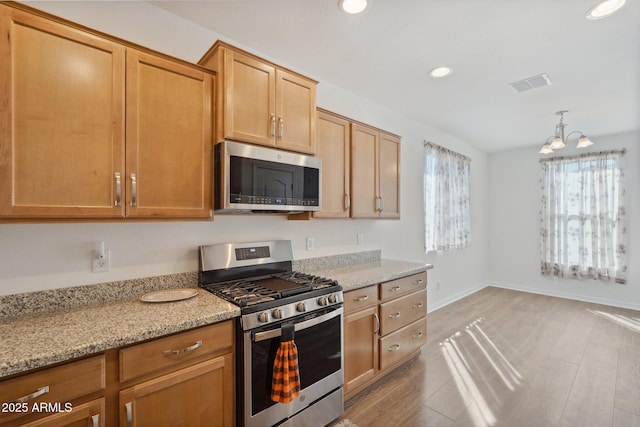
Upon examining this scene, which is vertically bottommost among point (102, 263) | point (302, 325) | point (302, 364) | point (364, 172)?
point (302, 364)

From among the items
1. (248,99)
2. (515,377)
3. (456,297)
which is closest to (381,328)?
(515,377)

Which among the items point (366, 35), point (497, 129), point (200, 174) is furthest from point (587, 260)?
point (200, 174)

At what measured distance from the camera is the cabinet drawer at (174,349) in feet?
3.99

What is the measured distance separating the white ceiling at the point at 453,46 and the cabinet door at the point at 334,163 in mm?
525

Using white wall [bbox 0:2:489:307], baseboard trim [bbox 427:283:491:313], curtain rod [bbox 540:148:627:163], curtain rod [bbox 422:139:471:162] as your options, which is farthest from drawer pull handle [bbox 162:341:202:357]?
curtain rod [bbox 540:148:627:163]

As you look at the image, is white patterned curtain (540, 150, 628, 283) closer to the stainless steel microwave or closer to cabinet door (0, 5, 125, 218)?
the stainless steel microwave

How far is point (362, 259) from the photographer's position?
3096 millimetres

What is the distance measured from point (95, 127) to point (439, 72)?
2594 millimetres

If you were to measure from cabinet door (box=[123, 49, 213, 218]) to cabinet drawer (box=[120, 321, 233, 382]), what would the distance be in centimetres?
63

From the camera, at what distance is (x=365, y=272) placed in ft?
8.33

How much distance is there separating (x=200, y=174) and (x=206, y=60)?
0.75 metres

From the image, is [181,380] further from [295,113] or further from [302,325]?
[295,113]

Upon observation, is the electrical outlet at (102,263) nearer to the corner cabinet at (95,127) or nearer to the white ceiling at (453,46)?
the corner cabinet at (95,127)

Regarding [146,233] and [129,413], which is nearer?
[129,413]
